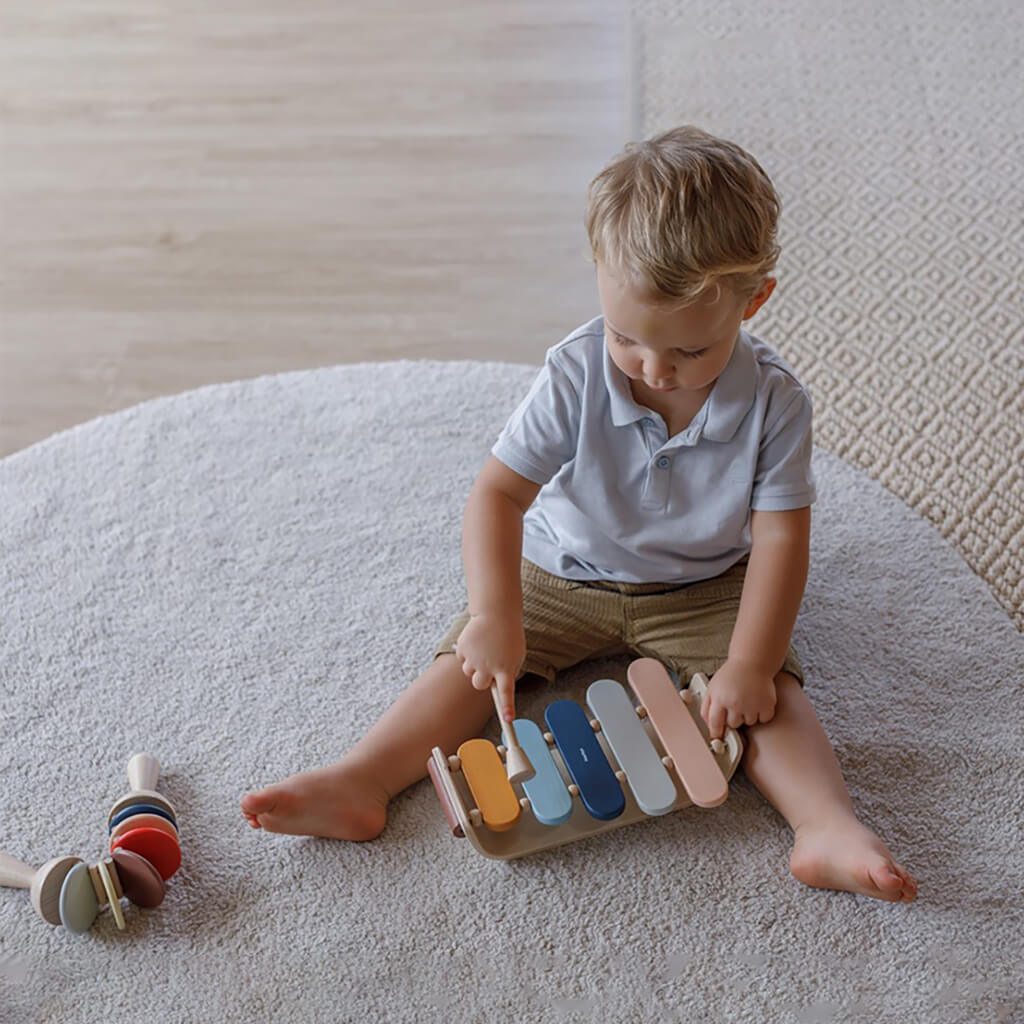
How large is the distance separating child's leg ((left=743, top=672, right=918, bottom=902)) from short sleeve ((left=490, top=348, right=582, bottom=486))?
263 mm

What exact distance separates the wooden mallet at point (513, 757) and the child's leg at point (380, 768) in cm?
8

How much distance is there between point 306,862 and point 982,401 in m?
0.87

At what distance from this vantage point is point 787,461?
0.91 meters

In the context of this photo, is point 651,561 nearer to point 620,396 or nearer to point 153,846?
point 620,396

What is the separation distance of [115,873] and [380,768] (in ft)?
0.70

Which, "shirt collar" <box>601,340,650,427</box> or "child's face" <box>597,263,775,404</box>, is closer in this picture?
"child's face" <box>597,263,775,404</box>

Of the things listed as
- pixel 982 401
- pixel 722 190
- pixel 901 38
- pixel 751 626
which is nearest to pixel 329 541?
pixel 751 626

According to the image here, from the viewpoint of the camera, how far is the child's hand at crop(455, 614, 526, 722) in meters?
0.90

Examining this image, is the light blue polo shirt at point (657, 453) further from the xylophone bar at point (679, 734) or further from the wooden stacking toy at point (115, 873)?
the wooden stacking toy at point (115, 873)

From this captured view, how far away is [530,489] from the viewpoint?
3.13 feet

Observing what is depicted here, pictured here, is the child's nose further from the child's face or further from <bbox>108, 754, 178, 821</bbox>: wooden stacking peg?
<bbox>108, 754, 178, 821</bbox>: wooden stacking peg

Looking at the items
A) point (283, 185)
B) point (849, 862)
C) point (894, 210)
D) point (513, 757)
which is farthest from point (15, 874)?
point (894, 210)

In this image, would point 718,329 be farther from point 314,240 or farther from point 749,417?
point 314,240

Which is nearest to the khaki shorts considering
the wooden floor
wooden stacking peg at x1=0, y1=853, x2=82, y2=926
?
wooden stacking peg at x1=0, y1=853, x2=82, y2=926
